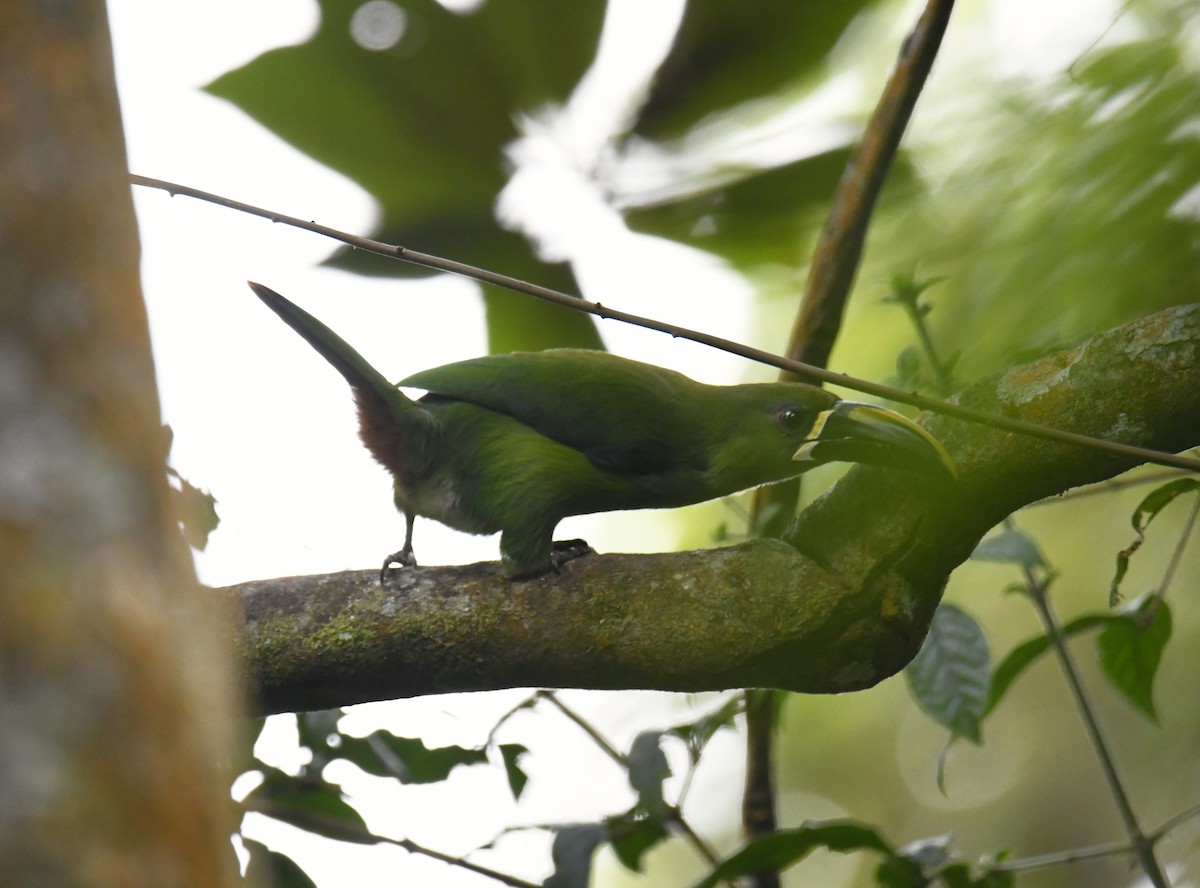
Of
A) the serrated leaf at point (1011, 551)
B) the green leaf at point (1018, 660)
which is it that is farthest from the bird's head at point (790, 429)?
the green leaf at point (1018, 660)

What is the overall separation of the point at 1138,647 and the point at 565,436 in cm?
121

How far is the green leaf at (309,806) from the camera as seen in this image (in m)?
2.01

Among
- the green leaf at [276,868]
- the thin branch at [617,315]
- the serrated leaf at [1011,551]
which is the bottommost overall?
the green leaf at [276,868]

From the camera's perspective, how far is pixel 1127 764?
190 inches

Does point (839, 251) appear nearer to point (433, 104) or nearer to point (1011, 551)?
point (1011, 551)

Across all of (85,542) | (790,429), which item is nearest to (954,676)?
(790,429)

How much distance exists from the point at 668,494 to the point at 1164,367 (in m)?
1.15

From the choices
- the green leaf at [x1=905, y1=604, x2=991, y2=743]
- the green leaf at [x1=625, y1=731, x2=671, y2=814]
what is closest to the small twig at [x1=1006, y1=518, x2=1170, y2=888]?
the green leaf at [x1=905, y1=604, x2=991, y2=743]

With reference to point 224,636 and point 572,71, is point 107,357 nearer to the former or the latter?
point 224,636

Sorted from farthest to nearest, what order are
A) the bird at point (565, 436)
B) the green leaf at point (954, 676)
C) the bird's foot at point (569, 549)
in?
1. the bird at point (565, 436)
2. the bird's foot at point (569, 549)
3. the green leaf at point (954, 676)

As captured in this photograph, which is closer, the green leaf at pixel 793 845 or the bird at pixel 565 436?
the green leaf at pixel 793 845

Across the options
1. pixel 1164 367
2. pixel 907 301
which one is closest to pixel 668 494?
pixel 907 301

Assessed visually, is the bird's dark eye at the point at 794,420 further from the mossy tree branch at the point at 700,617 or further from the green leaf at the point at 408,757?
the green leaf at the point at 408,757

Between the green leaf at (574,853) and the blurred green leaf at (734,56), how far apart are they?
1635 mm
